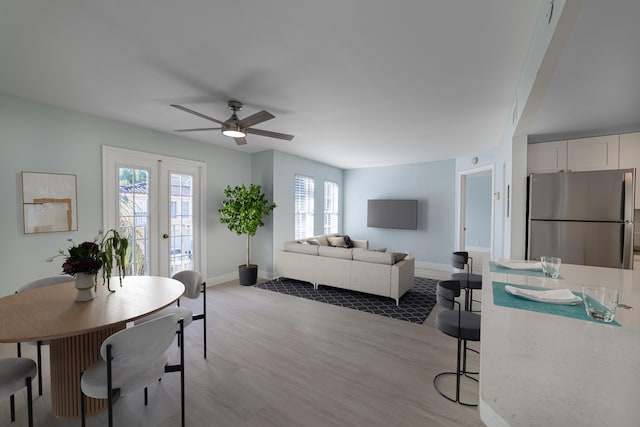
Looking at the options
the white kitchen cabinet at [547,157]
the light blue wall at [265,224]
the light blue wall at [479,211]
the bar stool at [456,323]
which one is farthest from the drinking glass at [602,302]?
the light blue wall at [479,211]

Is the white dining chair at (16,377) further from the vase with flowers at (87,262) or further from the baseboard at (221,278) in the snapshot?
the baseboard at (221,278)

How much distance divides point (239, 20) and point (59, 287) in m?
2.55

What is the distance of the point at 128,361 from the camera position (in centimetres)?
145

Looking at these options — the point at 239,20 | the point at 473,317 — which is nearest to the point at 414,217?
the point at 473,317

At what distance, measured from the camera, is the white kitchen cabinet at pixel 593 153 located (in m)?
3.04

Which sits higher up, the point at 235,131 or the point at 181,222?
the point at 235,131

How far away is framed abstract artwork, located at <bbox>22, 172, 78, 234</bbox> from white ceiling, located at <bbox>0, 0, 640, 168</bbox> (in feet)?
2.96

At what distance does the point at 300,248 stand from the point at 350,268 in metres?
1.15

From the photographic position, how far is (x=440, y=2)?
60.8 inches

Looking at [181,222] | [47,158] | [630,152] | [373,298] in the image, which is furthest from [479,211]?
[47,158]

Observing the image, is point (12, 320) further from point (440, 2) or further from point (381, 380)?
point (440, 2)

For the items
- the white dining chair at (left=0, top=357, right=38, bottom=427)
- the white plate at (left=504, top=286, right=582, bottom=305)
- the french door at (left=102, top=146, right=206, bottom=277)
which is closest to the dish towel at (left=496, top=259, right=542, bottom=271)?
the white plate at (left=504, top=286, right=582, bottom=305)

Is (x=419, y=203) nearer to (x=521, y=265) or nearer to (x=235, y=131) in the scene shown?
(x=521, y=265)

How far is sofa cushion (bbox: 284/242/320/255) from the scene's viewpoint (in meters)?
4.84
